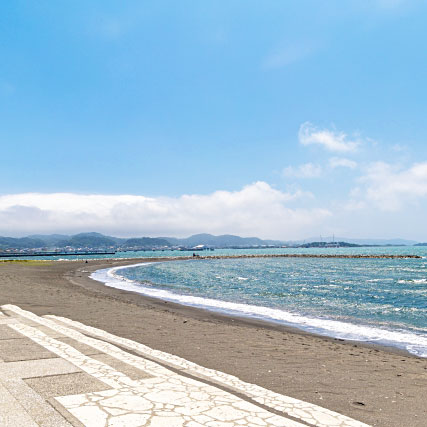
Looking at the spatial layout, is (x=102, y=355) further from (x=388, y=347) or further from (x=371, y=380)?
(x=388, y=347)

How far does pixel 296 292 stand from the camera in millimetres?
34906

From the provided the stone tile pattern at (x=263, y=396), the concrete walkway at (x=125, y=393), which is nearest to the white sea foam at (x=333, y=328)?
the stone tile pattern at (x=263, y=396)

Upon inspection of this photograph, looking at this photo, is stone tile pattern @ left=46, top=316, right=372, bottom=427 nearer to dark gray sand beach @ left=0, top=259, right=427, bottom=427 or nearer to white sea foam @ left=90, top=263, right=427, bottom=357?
dark gray sand beach @ left=0, top=259, right=427, bottom=427

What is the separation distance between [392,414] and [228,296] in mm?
26028

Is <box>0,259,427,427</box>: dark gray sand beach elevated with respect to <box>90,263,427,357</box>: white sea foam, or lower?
elevated

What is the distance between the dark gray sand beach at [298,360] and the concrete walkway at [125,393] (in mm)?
Answer: 950

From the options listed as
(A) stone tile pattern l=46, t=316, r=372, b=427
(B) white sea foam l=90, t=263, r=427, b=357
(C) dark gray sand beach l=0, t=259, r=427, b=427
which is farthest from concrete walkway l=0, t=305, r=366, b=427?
(B) white sea foam l=90, t=263, r=427, b=357

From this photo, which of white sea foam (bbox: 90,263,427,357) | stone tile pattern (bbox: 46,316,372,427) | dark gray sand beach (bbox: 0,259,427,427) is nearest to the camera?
stone tile pattern (bbox: 46,316,372,427)

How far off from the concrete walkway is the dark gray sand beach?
3.12 ft

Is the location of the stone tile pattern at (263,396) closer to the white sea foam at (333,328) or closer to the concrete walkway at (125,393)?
the concrete walkway at (125,393)

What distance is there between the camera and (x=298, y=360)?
1096cm

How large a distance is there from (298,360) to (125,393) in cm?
594

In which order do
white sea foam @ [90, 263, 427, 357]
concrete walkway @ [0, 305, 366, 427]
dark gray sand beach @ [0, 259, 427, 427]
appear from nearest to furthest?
1. concrete walkway @ [0, 305, 366, 427]
2. dark gray sand beach @ [0, 259, 427, 427]
3. white sea foam @ [90, 263, 427, 357]

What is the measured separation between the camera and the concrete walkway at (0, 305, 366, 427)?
583 cm
